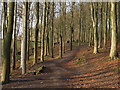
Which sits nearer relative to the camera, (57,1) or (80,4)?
(57,1)

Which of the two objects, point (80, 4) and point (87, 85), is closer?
point (87, 85)

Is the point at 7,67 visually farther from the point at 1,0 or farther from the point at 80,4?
the point at 80,4

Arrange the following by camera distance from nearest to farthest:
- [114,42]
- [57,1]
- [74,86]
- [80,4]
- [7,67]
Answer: [74,86] < [7,67] < [114,42] < [57,1] < [80,4]

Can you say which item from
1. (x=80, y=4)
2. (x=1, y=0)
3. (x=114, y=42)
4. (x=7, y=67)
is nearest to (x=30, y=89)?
(x=7, y=67)

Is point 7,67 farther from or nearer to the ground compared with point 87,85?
farther from the ground

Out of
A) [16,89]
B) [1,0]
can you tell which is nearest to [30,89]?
[16,89]

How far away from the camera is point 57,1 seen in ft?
90.6

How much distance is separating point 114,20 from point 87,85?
838cm

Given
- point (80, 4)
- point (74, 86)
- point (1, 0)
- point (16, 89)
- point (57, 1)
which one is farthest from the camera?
point (80, 4)

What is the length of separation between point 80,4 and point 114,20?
18.5m

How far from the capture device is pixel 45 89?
8.24m

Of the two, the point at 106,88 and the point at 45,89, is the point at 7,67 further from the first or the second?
the point at 106,88

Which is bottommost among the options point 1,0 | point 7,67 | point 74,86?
point 74,86

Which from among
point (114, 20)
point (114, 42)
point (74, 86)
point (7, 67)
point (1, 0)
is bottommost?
point (74, 86)
